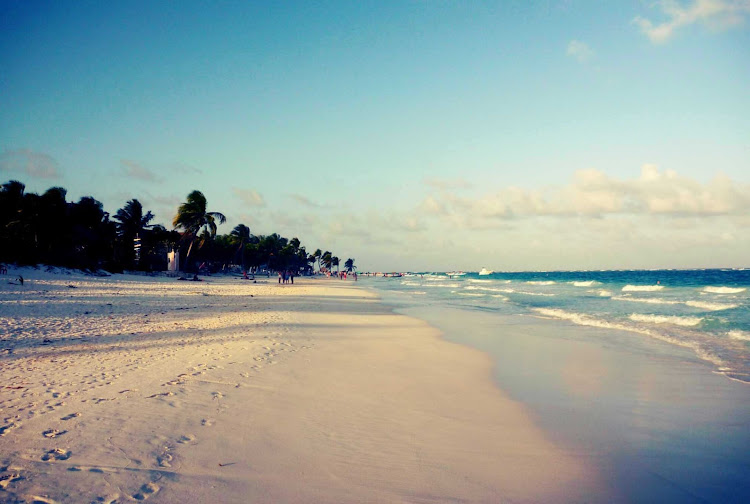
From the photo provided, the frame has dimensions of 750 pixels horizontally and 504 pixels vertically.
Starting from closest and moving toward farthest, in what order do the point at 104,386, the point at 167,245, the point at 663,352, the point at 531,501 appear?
the point at 531,501
the point at 104,386
the point at 663,352
the point at 167,245

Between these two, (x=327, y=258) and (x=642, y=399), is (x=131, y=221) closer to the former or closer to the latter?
(x=642, y=399)

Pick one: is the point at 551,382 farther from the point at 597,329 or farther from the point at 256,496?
the point at 597,329

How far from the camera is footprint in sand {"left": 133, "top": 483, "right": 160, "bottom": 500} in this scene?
3359 millimetres

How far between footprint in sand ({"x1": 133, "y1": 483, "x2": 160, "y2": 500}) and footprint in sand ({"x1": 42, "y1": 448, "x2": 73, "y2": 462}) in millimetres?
1030

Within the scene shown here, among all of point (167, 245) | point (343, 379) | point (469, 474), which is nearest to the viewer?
point (469, 474)

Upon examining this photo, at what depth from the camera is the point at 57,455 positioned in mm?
3879

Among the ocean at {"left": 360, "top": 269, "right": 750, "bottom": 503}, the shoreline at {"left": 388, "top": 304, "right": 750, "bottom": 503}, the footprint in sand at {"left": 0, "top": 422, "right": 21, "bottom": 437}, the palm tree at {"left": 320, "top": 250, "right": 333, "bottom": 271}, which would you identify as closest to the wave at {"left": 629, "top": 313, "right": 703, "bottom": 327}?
the ocean at {"left": 360, "top": 269, "right": 750, "bottom": 503}

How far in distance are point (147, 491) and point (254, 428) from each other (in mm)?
1699

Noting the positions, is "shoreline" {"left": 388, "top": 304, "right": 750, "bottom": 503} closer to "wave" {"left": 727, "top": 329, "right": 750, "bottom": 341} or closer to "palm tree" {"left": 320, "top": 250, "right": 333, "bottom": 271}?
"wave" {"left": 727, "top": 329, "right": 750, "bottom": 341}

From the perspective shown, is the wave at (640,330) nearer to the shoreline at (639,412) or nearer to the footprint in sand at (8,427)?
the shoreline at (639,412)

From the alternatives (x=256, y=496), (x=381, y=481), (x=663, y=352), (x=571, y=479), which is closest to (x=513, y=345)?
(x=663, y=352)

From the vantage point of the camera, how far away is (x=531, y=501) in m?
3.86

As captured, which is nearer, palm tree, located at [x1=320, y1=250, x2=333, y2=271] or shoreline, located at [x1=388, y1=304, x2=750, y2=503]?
shoreline, located at [x1=388, y1=304, x2=750, y2=503]

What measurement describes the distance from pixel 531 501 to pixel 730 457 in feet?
10.5
